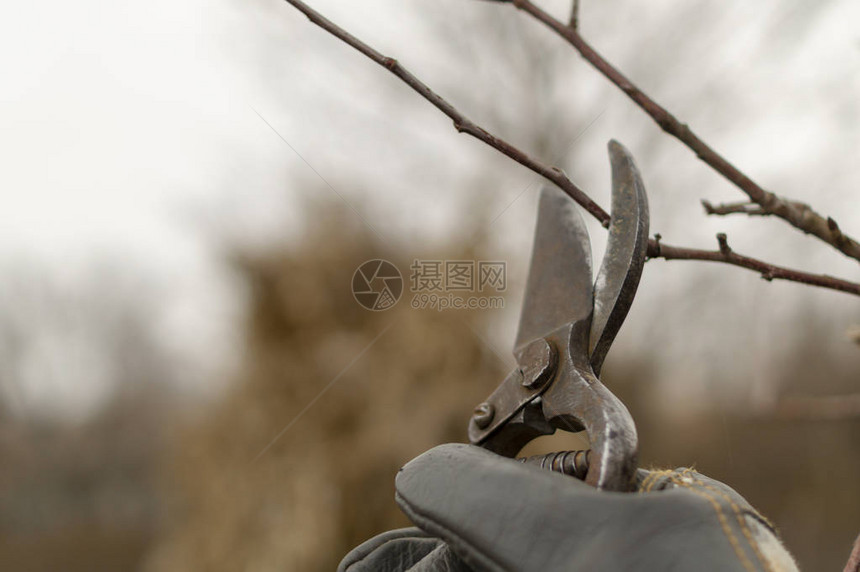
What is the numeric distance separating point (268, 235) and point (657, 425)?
5.11 ft

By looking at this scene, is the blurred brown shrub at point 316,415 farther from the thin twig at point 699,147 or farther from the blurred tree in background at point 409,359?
the thin twig at point 699,147

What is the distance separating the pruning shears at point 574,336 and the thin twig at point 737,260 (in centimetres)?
4

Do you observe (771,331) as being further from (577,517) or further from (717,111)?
(577,517)

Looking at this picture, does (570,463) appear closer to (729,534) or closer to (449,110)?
(729,534)

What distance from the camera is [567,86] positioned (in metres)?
2.49

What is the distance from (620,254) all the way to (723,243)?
71 millimetres

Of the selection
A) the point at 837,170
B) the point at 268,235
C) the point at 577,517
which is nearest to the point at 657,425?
the point at 837,170

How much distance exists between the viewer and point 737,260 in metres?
0.38

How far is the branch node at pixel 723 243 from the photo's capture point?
371 millimetres

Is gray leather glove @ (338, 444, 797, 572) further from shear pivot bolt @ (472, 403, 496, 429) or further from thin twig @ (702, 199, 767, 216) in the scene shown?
thin twig @ (702, 199, 767, 216)

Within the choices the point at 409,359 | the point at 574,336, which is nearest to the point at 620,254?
the point at 574,336

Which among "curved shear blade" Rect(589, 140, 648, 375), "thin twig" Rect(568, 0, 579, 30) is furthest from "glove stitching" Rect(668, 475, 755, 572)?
"thin twig" Rect(568, 0, 579, 30)

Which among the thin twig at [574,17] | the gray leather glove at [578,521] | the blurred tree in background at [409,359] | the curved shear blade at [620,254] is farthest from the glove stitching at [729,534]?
the blurred tree in background at [409,359]

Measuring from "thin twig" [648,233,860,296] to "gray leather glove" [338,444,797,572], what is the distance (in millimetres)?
127
